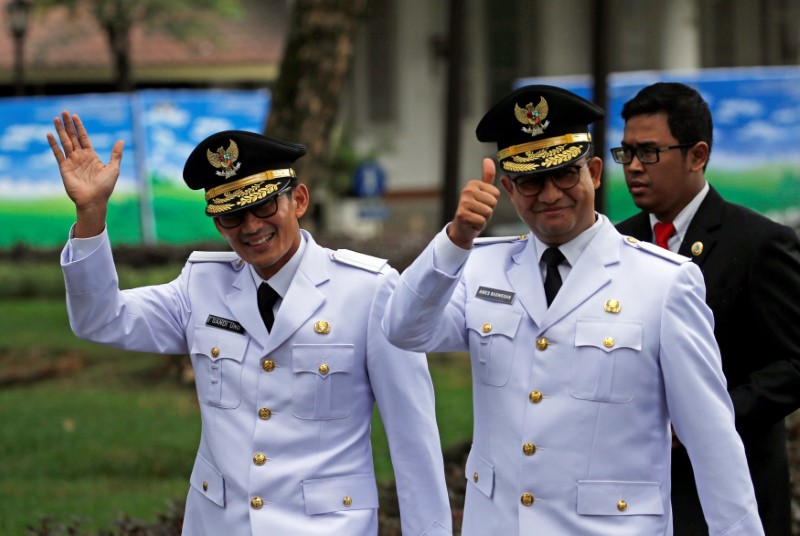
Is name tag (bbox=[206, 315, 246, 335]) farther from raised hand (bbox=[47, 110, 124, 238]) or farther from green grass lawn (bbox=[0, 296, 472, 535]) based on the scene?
green grass lawn (bbox=[0, 296, 472, 535])

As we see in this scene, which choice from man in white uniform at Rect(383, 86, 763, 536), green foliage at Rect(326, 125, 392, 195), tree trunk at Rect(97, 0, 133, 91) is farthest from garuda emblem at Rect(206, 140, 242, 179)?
green foliage at Rect(326, 125, 392, 195)

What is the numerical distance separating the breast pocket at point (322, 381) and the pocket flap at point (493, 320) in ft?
1.12

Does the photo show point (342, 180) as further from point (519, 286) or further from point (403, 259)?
point (519, 286)

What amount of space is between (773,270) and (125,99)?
15.0 m

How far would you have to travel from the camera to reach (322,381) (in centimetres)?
358

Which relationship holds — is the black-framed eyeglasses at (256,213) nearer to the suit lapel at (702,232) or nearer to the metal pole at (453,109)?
the suit lapel at (702,232)

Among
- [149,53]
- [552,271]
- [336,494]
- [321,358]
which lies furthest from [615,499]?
[149,53]

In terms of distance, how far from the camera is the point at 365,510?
358cm

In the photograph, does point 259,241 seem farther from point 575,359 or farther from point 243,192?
point 575,359

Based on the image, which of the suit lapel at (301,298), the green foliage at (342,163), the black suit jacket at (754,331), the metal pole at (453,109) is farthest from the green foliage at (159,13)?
the suit lapel at (301,298)

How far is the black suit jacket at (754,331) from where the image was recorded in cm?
401

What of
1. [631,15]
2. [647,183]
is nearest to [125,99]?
[631,15]

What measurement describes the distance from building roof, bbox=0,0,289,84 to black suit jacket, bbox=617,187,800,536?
64.2 feet

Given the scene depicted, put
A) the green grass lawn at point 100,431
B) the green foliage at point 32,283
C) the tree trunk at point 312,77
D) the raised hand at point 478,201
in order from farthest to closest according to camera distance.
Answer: the green foliage at point 32,283 < the tree trunk at point 312,77 < the green grass lawn at point 100,431 < the raised hand at point 478,201
